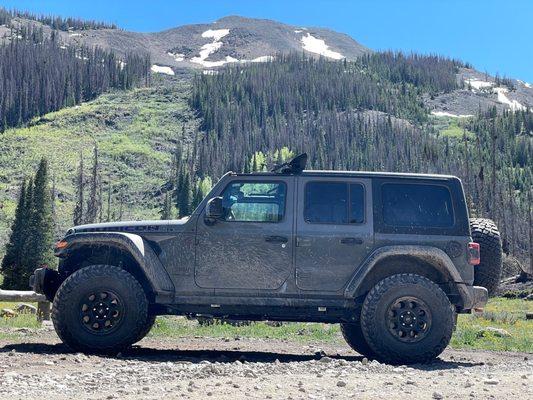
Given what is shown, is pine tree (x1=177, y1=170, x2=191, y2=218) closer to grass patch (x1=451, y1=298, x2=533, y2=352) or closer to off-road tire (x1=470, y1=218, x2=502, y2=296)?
grass patch (x1=451, y1=298, x2=533, y2=352)

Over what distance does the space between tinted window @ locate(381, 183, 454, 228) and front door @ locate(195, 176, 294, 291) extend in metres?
1.34

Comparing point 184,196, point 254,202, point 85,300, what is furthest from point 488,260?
point 184,196

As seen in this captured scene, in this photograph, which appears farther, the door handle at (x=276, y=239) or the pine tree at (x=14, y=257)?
the pine tree at (x=14, y=257)

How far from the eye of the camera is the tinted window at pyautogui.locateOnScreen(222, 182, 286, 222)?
30.8 feet

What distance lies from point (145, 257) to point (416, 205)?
12.0 ft

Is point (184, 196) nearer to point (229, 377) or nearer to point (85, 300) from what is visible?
point (85, 300)

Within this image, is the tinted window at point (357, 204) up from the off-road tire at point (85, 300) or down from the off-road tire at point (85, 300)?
up

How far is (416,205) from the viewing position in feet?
31.4

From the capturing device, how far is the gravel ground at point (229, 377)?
6270 millimetres

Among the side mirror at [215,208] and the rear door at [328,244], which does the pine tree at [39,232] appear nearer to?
the side mirror at [215,208]

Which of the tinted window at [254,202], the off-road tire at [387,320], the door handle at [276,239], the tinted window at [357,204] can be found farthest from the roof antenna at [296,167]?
the off-road tire at [387,320]

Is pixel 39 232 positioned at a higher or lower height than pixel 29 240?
higher

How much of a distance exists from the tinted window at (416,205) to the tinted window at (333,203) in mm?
364

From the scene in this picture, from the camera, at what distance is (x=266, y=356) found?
10.0m
